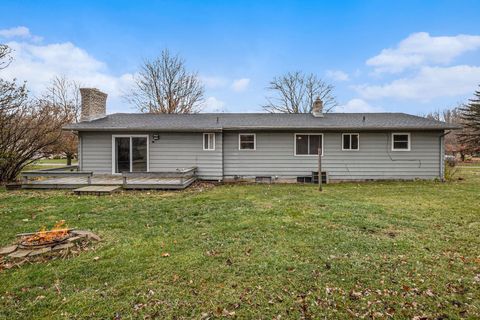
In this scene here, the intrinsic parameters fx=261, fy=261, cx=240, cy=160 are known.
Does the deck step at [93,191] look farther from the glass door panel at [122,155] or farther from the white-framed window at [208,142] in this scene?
the white-framed window at [208,142]

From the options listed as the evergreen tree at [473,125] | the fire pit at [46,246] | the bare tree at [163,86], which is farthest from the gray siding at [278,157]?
the evergreen tree at [473,125]

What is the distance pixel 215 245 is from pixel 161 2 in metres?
14.6

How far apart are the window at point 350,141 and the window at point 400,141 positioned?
158 cm

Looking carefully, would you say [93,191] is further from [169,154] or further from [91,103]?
[91,103]

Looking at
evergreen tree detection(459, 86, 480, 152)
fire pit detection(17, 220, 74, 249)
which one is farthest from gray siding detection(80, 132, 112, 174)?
evergreen tree detection(459, 86, 480, 152)

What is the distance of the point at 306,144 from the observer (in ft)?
38.2

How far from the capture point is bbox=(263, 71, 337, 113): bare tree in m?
29.7

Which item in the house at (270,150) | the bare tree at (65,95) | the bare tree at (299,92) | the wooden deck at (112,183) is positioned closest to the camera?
the wooden deck at (112,183)

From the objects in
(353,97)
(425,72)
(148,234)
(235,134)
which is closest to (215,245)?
(148,234)

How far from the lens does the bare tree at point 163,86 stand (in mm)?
27172

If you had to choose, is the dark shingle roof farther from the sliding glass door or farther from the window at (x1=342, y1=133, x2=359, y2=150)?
the sliding glass door

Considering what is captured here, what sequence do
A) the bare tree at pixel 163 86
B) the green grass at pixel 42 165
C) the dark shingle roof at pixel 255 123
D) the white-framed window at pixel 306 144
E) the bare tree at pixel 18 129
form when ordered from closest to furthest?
1. the bare tree at pixel 18 129
2. the dark shingle roof at pixel 255 123
3. the white-framed window at pixel 306 144
4. the green grass at pixel 42 165
5. the bare tree at pixel 163 86

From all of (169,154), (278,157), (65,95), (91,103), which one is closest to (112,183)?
(169,154)

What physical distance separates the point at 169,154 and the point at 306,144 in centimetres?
609
